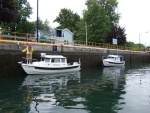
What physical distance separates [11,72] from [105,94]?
12.2m

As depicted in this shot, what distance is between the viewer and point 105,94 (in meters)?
15.9

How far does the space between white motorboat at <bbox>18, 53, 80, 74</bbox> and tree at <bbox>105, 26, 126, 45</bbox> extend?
3542 centimetres

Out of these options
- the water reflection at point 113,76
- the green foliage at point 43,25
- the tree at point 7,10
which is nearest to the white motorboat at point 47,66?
the water reflection at point 113,76

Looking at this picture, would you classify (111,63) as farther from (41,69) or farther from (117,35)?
(117,35)

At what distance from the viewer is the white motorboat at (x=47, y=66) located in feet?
85.1

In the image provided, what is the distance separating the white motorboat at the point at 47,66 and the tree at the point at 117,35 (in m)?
35.4

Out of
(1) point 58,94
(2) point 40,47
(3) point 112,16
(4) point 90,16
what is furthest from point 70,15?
(1) point 58,94

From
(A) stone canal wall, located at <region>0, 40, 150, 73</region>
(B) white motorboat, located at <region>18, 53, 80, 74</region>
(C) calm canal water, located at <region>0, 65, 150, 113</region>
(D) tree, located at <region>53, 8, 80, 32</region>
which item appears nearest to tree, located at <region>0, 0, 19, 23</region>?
(A) stone canal wall, located at <region>0, 40, 150, 73</region>

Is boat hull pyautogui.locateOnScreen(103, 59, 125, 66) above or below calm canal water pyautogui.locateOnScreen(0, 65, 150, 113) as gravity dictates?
above

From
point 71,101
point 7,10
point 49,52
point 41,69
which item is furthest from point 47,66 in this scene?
point 71,101

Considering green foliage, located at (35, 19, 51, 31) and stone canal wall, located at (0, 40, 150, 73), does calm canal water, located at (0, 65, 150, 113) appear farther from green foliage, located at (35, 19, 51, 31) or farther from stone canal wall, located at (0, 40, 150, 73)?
green foliage, located at (35, 19, 51, 31)

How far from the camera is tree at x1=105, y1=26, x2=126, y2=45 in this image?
64.7 metres

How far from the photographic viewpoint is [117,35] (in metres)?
65.8

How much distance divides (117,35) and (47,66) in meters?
41.4
